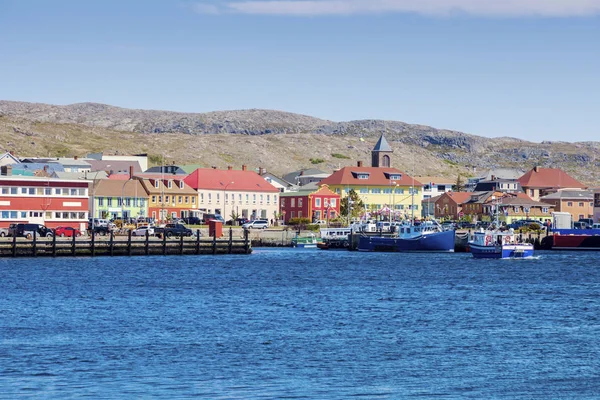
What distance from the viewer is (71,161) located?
192m

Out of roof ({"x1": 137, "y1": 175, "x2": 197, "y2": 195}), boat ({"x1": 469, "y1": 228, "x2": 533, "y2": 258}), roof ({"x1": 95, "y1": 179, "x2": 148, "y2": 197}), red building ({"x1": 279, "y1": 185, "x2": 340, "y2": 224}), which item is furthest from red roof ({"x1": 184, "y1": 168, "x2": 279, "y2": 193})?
boat ({"x1": 469, "y1": 228, "x2": 533, "y2": 258})

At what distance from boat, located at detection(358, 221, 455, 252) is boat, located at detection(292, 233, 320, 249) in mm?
11700

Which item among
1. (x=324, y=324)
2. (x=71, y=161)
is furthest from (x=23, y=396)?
(x=71, y=161)

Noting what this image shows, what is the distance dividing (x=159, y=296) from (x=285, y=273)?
77.0ft

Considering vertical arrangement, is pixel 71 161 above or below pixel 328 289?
above

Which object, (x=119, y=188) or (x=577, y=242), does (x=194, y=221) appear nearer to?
(x=119, y=188)

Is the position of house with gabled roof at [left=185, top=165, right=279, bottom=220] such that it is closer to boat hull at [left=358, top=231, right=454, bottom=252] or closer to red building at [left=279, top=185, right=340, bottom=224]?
red building at [left=279, top=185, right=340, bottom=224]

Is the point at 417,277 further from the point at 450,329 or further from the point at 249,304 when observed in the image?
the point at 450,329

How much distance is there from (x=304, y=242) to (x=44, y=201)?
118ft

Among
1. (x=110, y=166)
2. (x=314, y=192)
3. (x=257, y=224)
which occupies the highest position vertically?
(x=110, y=166)

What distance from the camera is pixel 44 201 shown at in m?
124

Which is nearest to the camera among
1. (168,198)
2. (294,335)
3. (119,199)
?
(294,335)

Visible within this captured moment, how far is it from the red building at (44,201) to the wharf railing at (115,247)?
979cm

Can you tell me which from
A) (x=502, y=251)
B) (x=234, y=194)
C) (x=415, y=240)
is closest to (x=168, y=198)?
(x=234, y=194)
